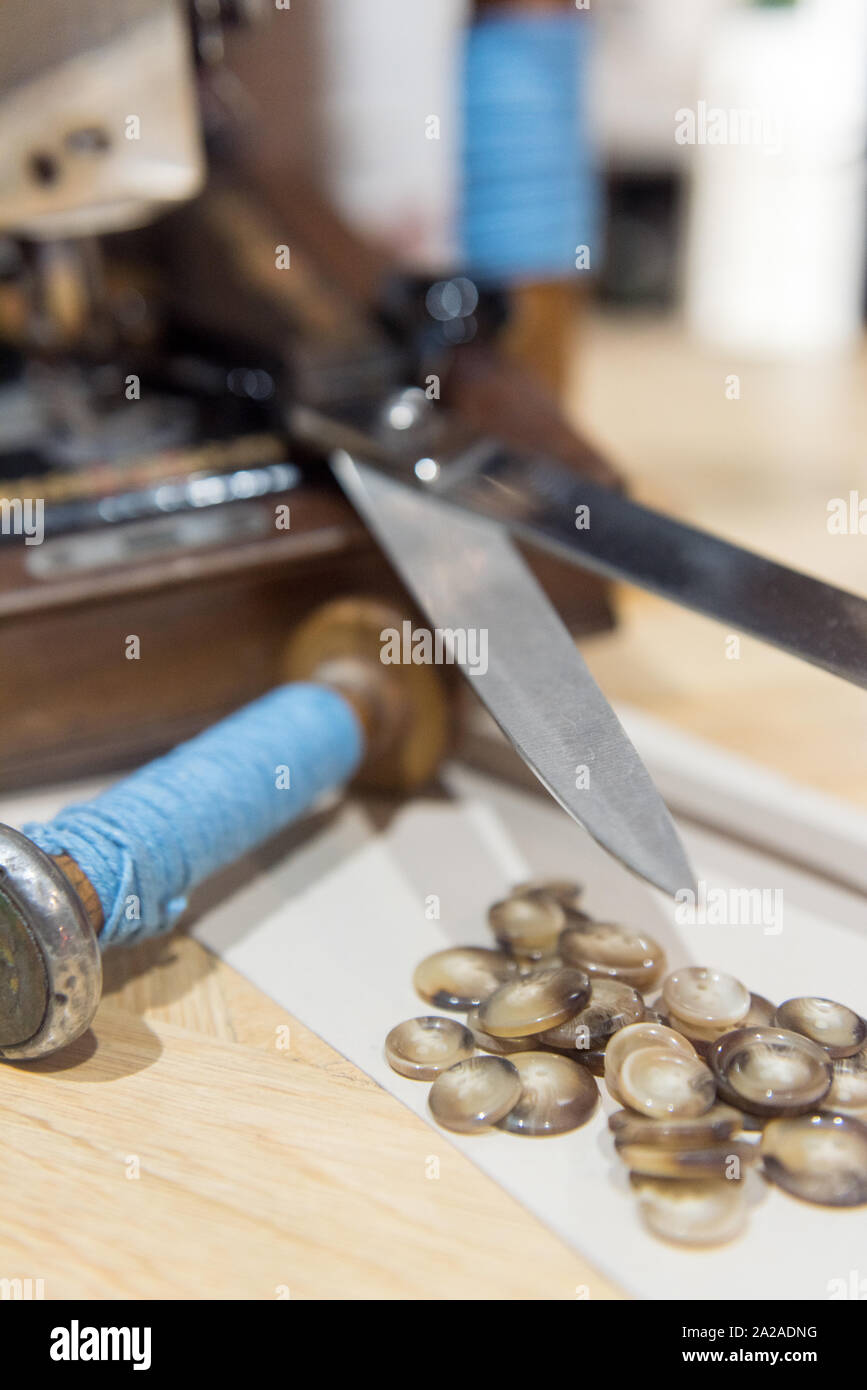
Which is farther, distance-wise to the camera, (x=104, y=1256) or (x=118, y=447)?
(x=118, y=447)

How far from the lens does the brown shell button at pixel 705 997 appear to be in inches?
16.3

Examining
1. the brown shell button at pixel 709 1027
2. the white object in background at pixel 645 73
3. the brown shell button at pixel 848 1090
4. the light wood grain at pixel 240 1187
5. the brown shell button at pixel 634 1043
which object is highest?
the white object in background at pixel 645 73

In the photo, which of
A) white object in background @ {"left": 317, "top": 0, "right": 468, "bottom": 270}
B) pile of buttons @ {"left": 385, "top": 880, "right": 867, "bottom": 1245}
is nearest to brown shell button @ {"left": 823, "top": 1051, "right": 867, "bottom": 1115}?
pile of buttons @ {"left": 385, "top": 880, "right": 867, "bottom": 1245}

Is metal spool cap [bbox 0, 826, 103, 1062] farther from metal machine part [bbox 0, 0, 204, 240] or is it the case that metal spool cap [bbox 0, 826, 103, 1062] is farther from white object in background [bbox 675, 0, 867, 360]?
white object in background [bbox 675, 0, 867, 360]

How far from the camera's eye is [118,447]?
64cm

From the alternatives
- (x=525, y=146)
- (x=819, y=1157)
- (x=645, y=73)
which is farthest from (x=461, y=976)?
(x=645, y=73)

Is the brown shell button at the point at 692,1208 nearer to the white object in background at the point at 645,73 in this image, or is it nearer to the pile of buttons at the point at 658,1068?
the pile of buttons at the point at 658,1068

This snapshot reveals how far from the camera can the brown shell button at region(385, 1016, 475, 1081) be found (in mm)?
410

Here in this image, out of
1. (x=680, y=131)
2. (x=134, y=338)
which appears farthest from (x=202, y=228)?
(x=680, y=131)

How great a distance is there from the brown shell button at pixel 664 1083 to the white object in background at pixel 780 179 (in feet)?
3.01

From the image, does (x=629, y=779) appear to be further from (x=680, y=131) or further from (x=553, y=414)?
(x=680, y=131)

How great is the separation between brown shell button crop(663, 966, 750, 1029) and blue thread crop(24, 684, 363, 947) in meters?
0.17

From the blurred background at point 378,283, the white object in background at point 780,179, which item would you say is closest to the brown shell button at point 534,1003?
the blurred background at point 378,283

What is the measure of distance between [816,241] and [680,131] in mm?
476
